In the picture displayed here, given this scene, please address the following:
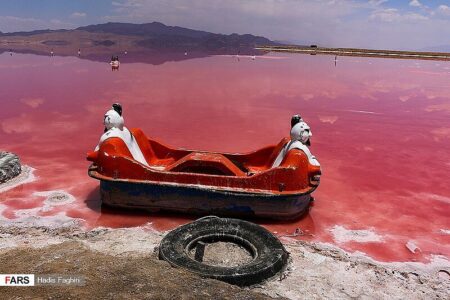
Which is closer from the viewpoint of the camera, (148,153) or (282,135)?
(148,153)

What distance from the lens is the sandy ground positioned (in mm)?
4152

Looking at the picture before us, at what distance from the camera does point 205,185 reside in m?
7.26

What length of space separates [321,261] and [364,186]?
12.8ft

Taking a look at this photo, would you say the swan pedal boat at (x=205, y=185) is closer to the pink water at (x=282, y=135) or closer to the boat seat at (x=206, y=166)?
the boat seat at (x=206, y=166)

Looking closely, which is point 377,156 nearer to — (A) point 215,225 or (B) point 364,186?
(B) point 364,186

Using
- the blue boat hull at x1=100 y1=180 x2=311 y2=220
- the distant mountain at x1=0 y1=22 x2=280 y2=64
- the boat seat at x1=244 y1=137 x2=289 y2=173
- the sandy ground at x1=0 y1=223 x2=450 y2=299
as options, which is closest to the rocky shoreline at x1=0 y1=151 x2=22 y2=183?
the sandy ground at x1=0 y1=223 x2=450 y2=299

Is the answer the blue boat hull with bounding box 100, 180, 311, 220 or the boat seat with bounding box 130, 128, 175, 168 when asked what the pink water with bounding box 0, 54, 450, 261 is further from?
the boat seat with bounding box 130, 128, 175, 168

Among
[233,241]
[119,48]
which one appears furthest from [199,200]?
[119,48]

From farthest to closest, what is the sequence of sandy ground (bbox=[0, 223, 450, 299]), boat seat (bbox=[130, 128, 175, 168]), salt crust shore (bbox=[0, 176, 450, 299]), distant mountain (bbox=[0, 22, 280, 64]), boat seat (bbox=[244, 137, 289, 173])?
distant mountain (bbox=[0, 22, 280, 64]) < boat seat (bbox=[130, 128, 175, 168]) < boat seat (bbox=[244, 137, 289, 173]) < salt crust shore (bbox=[0, 176, 450, 299]) < sandy ground (bbox=[0, 223, 450, 299])

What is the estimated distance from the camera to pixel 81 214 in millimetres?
7797

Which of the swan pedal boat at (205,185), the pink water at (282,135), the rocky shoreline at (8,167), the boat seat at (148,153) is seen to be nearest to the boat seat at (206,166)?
the swan pedal boat at (205,185)

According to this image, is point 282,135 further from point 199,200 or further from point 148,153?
point 199,200

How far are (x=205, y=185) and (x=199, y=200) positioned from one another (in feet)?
0.99

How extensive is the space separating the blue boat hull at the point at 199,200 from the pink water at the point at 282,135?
259mm
